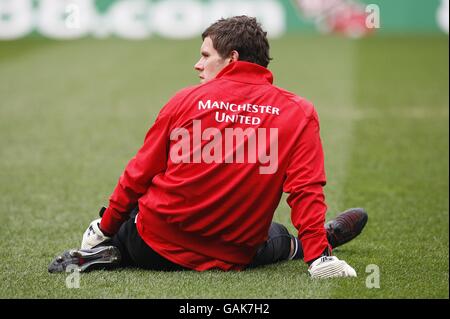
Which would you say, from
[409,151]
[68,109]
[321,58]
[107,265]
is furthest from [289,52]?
[107,265]

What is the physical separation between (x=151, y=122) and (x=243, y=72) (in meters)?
7.17

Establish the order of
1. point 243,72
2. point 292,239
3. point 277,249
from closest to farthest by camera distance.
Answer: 1. point 243,72
2. point 277,249
3. point 292,239

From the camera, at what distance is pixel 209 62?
187 inches

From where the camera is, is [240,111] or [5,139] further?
[5,139]

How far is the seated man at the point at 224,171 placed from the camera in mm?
4590

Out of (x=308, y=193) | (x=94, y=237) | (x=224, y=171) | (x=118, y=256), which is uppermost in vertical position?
(x=224, y=171)

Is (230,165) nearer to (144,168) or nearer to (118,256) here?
(144,168)

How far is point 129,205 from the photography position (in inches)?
186

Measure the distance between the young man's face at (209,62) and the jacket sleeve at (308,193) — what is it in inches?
21.6

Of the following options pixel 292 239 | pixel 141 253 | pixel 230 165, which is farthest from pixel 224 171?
pixel 292 239

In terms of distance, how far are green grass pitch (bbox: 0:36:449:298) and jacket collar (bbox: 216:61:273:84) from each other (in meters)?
1.01

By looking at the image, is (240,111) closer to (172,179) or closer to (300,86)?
(172,179)

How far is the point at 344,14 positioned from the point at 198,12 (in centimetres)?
409

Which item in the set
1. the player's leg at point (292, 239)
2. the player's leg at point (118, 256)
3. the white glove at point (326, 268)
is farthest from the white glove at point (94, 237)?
the white glove at point (326, 268)
